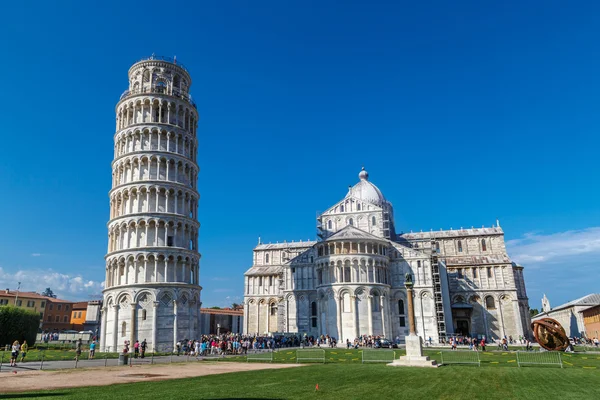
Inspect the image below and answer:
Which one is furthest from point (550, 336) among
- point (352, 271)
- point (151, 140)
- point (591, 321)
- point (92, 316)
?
point (92, 316)

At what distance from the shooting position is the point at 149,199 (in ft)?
162

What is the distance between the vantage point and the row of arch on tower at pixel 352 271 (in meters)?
61.8

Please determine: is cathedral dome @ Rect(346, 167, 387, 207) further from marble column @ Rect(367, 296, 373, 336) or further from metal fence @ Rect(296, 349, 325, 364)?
metal fence @ Rect(296, 349, 325, 364)

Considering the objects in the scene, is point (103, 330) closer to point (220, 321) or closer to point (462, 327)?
point (220, 321)

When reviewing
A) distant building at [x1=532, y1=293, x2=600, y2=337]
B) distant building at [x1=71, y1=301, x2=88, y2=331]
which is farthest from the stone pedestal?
distant building at [x1=71, y1=301, x2=88, y2=331]

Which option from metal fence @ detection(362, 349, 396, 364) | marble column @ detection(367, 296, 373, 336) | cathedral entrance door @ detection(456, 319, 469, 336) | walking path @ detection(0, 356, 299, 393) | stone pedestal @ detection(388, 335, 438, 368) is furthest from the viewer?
cathedral entrance door @ detection(456, 319, 469, 336)

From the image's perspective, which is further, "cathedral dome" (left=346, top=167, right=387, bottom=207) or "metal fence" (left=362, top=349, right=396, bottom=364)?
"cathedral dome" (left=346, top=167, right=387, bottom=207)

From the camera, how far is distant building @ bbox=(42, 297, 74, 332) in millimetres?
95312

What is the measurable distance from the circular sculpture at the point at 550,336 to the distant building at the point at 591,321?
3341 centimetres

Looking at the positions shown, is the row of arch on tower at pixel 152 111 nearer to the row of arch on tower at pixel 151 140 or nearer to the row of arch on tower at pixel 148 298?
the row of arch on tower at pixel 151 140

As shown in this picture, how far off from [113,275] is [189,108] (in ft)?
72.6

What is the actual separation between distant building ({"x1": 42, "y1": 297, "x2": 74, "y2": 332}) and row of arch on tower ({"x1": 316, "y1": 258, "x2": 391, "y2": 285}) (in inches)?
2662

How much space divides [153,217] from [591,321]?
69.5 m

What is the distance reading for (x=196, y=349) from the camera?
38219 mm
